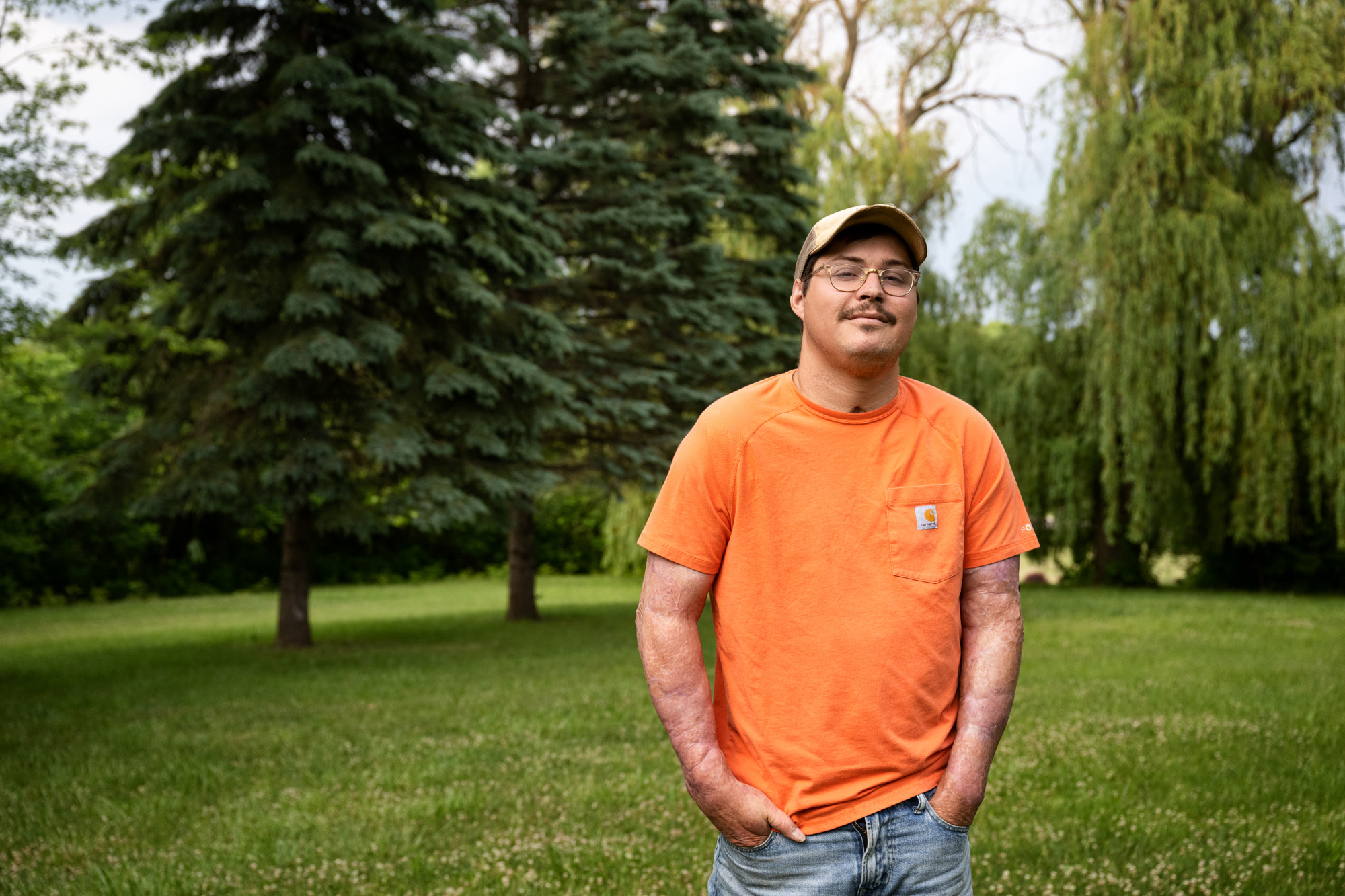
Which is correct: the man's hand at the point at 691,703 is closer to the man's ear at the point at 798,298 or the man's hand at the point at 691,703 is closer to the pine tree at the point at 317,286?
the man's ear at the point at 798,298

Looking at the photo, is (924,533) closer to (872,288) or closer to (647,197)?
A: (872,288)

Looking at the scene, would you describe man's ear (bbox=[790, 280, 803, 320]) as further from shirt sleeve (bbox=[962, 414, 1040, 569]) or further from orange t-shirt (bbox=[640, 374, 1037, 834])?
shirt sleeve (bbox=[962, 414, 1040, 569])

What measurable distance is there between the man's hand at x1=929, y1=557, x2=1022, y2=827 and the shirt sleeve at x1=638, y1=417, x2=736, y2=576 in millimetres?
544

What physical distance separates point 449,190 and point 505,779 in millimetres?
7663

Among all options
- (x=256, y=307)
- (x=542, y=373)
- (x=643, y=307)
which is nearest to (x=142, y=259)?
(x=256, y=307)

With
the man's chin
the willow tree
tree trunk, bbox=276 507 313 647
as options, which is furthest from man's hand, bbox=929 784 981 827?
the willow tree

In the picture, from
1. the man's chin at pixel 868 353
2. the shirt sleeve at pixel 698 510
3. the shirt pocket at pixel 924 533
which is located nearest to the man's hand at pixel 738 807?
the shirt sleeve at pixel 698 510

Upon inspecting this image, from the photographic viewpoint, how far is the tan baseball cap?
7.05ft

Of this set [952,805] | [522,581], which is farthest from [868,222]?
[522,581]

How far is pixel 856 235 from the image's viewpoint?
2.21 meters

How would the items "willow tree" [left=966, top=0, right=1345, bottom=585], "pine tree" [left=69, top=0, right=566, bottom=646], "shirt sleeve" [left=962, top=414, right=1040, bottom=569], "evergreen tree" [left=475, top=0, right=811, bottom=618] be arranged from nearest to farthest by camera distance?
1. "shirt sleeve" [left=962, top=414, right=1040, bottom=569]
2. "pine tree" [left=69, top=0, right=566, bottom=646]
3. "evergreen tree" [left=475, top=0, right=811, bottom=618]
4. "willow tree" [left=966, top=0, right=1345, bottom=585]

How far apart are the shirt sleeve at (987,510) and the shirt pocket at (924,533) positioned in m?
0.08

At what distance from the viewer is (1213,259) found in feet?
55.8

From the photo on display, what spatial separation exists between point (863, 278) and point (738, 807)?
108cm
